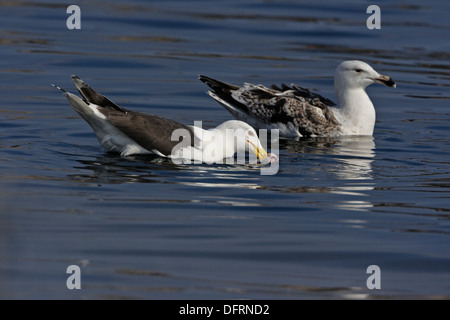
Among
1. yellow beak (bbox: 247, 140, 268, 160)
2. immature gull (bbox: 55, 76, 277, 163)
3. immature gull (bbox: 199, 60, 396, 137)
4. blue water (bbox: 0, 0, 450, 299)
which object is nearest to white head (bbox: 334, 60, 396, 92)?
immature gull (bbox: 199, 60, 396, 137)

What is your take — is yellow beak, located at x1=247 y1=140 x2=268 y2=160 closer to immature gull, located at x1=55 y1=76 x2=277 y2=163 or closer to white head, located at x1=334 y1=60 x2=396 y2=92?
immature gull, located at x1=55 y1=76 x2=277 y2=163

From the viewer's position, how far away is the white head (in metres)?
13.9

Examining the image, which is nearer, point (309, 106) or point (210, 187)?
point (210, 187)

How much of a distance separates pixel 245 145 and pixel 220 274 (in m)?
4.22

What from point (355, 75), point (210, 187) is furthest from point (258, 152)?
point (355, 75)

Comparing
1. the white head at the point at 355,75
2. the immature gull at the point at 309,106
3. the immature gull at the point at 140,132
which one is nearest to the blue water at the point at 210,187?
the immature gull at the point at 140,132

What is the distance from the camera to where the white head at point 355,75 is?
549 inches

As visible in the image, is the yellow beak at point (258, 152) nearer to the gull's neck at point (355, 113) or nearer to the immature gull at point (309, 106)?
the immature gull at point (309, 106)

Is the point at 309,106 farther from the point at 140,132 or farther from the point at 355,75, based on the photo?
the point at 140,132

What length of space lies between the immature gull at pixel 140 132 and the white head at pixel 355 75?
3.18 metres

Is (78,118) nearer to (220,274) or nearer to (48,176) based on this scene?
(48,176)

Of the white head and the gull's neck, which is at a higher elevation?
the white head

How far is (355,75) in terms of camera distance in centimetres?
1402

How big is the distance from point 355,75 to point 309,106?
2.73 ft
